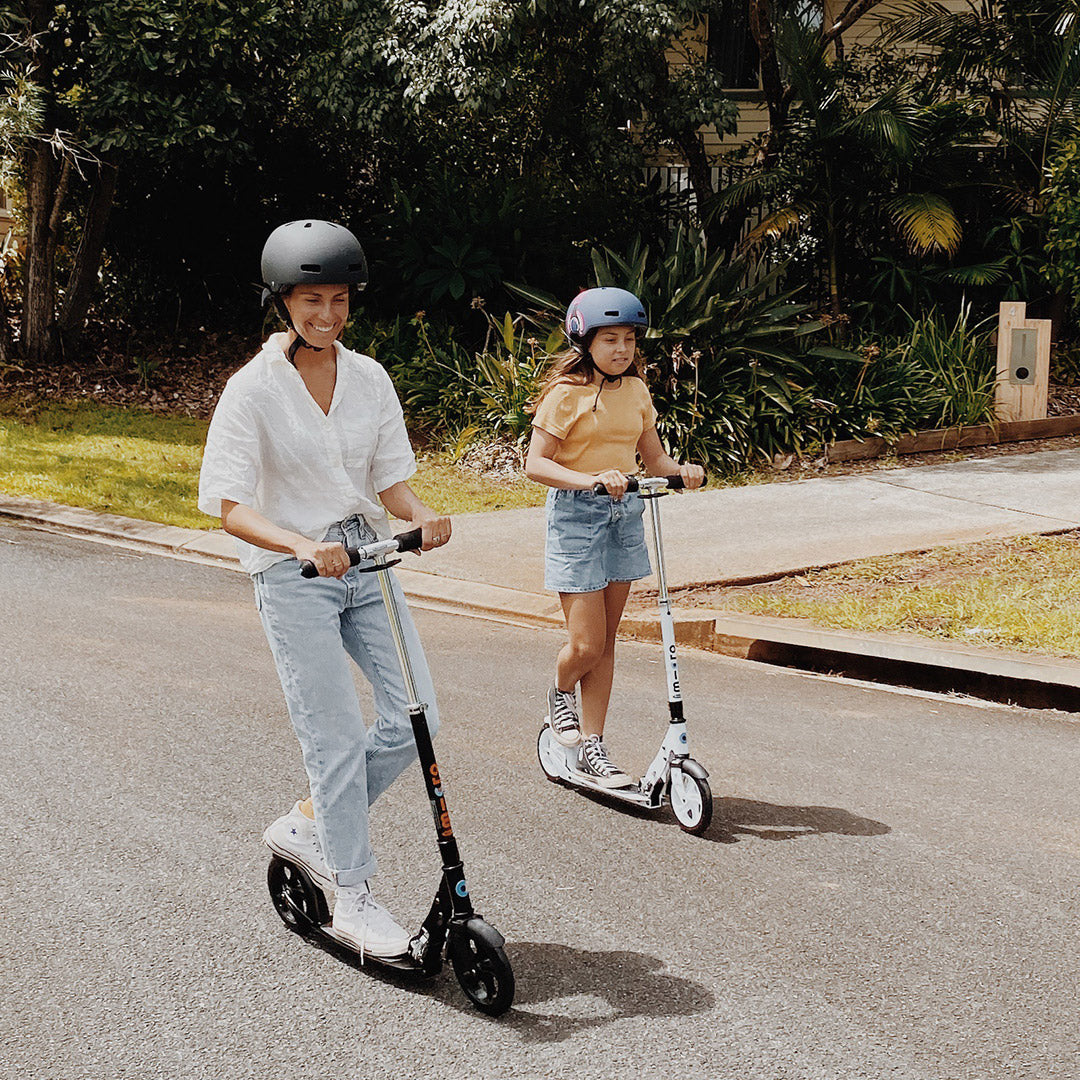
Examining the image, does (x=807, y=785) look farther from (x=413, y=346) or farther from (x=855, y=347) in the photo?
(x=413, y=346)

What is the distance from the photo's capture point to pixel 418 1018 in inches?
137

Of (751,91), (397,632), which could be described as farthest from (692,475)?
(751,91)

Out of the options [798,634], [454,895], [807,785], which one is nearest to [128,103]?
[798,634]

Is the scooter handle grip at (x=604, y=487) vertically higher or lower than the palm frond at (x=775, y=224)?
lower

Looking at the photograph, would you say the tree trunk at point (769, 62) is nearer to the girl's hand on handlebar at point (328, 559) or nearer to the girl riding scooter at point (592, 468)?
the girl riding scooter at point (592, 468)

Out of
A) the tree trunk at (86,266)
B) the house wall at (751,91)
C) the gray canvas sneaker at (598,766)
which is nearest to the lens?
the gray canvas sneaker at (598,766)

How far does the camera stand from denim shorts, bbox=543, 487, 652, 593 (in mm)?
4855

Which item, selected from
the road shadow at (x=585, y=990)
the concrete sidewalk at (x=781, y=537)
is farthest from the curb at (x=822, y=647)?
the road shadow at (x=585, y=990)

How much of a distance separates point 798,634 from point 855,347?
254 inches

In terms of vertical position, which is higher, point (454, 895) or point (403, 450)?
point (403, 450)

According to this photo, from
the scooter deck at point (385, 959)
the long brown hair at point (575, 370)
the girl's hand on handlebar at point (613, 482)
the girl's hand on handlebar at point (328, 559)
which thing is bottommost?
the scooter deck at point (385, 959)

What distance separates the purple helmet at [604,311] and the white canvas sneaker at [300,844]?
1895mm

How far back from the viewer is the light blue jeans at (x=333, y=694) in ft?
11.7

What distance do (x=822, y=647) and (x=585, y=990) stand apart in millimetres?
3470
